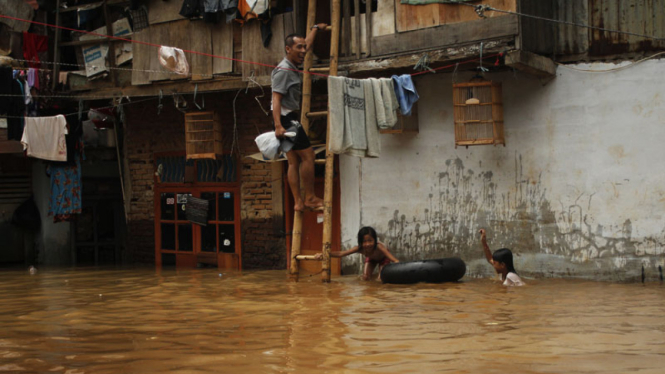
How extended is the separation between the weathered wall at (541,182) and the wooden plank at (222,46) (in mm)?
2904

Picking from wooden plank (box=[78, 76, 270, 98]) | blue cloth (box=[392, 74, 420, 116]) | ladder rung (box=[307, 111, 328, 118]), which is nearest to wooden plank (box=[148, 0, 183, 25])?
wooden plank (box=[78, 76, 270, 98])

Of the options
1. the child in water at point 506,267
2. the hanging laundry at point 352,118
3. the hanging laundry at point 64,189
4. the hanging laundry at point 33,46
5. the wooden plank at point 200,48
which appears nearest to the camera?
the child in water at point 506,267

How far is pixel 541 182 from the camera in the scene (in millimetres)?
11258

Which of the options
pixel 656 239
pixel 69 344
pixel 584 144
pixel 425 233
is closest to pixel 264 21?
pixel 425 233

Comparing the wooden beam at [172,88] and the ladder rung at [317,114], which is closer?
the ladder rung at [317,114]

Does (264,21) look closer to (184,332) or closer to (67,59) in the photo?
(67,59)

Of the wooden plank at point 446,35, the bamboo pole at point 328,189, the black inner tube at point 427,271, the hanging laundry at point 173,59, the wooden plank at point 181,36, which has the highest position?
the wooden plank at point 181,36

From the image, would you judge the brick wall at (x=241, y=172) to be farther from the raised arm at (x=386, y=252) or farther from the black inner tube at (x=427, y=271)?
the black inner tube at (x=427, y=271)

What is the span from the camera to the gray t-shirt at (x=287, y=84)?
34.7 feet

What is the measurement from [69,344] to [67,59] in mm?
10962

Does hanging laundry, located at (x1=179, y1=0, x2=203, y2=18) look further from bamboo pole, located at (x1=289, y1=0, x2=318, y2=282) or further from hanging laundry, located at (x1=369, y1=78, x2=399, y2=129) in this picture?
hanging laundry, located at (x1=369, y1=78, x2=399, y2=129)

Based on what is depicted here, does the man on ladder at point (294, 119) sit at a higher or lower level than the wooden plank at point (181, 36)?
lower

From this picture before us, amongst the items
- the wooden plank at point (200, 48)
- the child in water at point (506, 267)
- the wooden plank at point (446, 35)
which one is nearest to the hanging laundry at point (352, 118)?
the wooden plank at point (446, 35)

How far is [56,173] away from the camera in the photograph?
16.2 metres
